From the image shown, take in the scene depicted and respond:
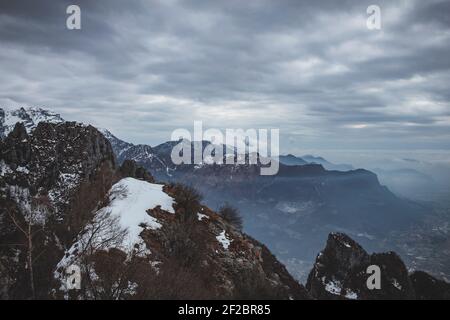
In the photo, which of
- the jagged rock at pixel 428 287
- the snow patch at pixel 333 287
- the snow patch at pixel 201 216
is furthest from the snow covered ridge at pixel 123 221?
the jagged rock at pixel 428 287

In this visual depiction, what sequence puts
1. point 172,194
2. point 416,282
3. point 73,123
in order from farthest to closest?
1. point 416,282
2. point 73,123
3. point 172,194

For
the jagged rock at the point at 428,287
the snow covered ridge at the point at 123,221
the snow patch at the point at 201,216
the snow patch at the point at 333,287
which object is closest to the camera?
the snow covered ridge at the point at 123,221

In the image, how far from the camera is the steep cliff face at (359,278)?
85950mm

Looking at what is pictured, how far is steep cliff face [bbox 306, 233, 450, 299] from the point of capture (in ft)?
282

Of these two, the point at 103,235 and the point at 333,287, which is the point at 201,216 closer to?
the point at 103,235

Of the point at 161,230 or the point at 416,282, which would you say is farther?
the point at 416,282

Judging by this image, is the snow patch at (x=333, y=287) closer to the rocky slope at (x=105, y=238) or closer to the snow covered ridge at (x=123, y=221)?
the rocky slope at (x=105, y=238)

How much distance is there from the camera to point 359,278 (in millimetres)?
91375
